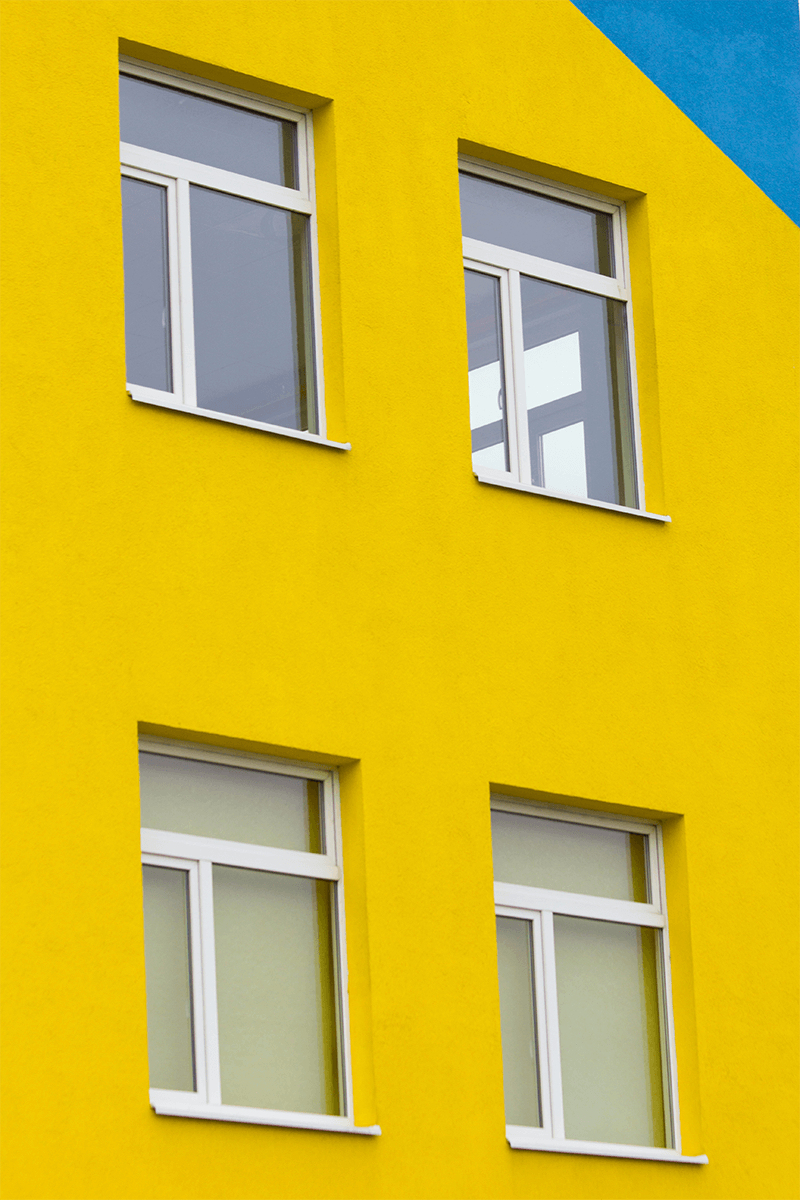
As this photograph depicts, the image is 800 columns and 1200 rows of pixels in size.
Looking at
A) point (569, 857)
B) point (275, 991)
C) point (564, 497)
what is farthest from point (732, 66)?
point (275, 991)

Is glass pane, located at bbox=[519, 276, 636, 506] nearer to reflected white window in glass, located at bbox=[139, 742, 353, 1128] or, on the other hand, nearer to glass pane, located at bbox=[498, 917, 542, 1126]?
glass pane, located at bbox=[498, 917, 542, 1126]

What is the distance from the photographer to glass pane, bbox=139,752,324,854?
10.4 meters

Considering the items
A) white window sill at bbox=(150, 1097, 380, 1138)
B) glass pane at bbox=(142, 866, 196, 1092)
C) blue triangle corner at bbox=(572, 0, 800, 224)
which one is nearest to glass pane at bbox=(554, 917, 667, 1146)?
white window sill at bbox=(150, 1097, 380, 1138)

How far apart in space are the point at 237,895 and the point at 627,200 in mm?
4757

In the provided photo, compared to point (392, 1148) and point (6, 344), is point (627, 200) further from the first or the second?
point (392, 1148)

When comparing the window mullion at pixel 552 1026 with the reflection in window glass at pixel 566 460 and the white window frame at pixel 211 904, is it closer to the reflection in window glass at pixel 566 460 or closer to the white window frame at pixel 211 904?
the white window frame at pixel 211 904

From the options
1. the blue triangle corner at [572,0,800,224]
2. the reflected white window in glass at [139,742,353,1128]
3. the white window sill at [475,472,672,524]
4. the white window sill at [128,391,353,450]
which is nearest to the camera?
the reflected white window in glass at [139,742,353,1128]

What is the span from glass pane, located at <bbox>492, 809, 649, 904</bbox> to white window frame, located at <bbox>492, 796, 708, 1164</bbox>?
0.04 meters

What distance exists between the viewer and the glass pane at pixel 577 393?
12539 mm

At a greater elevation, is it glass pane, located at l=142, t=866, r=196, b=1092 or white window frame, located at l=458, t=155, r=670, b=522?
white window frame, located at l=458, t=155, r=670, b=522

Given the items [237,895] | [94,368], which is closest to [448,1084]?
[237,895]

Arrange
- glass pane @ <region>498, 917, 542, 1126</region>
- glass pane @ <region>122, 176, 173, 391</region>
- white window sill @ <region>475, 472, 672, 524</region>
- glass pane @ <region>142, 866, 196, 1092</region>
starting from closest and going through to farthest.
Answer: glass pane @ <region>142, 866, 196, 1092</region> → glass pane @ <region>122, 176, 173, 391</region> → glass pane @ <region>498, 917, 542, 1126</region> → white window sill @ <region>475, 472, 672, 524</region>

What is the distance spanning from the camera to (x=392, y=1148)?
10367mm

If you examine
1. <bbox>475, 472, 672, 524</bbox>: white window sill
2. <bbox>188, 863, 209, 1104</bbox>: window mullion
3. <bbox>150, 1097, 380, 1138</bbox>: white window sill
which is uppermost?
<bbox>475, 472, 672, 524</bbox>: white window sill
